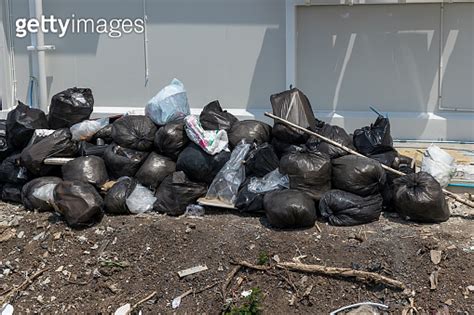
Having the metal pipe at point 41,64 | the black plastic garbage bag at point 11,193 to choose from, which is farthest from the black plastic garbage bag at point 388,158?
the metal pipe at point 41,64

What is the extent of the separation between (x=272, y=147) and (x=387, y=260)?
1.68 m

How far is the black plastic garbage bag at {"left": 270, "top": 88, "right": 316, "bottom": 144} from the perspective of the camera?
19.7ft

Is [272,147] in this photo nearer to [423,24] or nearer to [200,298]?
[200,298]

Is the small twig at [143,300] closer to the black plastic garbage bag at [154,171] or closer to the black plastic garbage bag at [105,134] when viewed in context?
the black plastic garbage bag at [154,171]

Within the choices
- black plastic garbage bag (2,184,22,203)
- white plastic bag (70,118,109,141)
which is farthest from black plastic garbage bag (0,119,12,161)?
white plastic bag (70,118,109,141)

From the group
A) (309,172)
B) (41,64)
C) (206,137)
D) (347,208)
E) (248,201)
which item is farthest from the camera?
(41,64)

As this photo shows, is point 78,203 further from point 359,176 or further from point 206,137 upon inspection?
point 359,176

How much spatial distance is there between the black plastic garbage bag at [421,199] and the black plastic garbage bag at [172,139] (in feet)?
6.64

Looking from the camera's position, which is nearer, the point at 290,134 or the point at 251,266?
the point at 251,266

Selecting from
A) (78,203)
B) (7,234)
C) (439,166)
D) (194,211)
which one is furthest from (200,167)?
(439,166)

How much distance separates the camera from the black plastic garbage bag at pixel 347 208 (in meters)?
5.47

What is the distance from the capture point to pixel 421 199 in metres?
5.37

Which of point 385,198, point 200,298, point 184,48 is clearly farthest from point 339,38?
point 200,298

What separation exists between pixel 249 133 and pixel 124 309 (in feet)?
7.19
